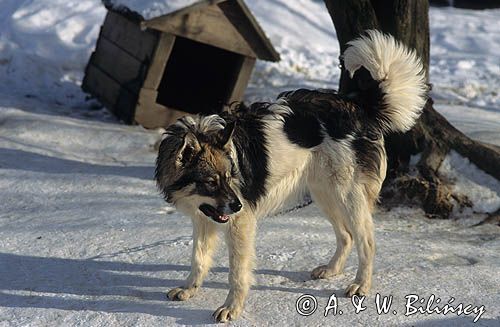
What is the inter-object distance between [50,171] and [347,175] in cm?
323

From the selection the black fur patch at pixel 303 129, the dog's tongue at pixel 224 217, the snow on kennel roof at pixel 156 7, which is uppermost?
the snow on kennel roof at pixel 156 7

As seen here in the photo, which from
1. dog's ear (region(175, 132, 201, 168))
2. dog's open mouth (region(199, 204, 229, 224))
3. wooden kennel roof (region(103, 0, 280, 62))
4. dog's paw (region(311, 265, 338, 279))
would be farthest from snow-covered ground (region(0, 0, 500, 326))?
wooden kennel roof (region(103, 0, 280, 62))

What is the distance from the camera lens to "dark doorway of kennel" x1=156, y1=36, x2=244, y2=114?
9008mm

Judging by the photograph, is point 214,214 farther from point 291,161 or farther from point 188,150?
point 291,161

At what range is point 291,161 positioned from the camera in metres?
4.33

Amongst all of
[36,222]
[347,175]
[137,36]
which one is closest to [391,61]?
[347,175]

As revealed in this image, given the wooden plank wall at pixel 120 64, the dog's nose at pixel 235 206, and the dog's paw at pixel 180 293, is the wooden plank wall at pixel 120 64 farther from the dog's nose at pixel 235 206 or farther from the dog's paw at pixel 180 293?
the dog's nose at pixel 235 206

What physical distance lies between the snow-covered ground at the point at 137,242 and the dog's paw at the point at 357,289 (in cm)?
7

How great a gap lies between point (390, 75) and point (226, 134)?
3.89 feet

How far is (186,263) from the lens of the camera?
15.5ft

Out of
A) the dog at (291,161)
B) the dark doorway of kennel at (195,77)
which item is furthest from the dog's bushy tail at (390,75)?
the dark doorway of kennel at (195,77)

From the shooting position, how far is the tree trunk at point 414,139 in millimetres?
5707

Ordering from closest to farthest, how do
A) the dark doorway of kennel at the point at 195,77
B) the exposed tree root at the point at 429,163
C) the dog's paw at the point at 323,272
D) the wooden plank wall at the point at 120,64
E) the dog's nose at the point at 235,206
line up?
1. the dog's nose at the point at 235,206
2. the dog's paw at the point at 323,272
3. the exposed tree root at the point at 429,163
4. the wooden plank wall at the point at 120,64
5. the dark doorway of kennel at the point at 195,77

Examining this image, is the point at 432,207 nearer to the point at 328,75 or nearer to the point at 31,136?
the point at 31,136
